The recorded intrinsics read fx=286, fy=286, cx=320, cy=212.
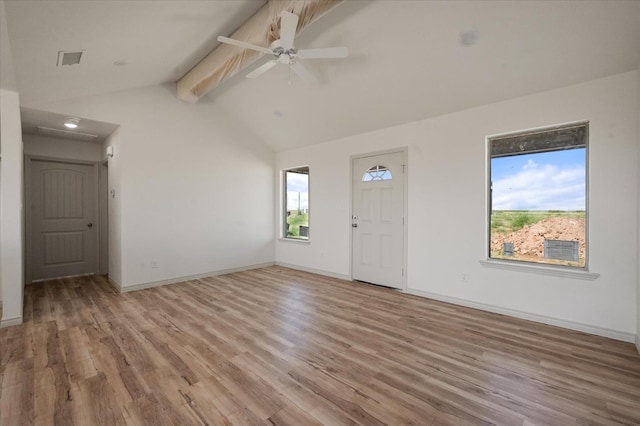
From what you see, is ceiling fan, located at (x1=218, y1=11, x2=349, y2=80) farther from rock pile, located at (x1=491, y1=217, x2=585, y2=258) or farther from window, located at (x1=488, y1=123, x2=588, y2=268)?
rock pile, located at (x1=491, y1=217, x2=585, y2=258)

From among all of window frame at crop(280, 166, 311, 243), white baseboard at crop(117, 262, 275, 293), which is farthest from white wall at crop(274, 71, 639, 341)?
white baseboard at crop(117, 262, 275, 293)

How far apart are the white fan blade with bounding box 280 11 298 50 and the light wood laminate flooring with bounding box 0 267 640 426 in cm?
288

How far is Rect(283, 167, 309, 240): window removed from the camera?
6027 mm

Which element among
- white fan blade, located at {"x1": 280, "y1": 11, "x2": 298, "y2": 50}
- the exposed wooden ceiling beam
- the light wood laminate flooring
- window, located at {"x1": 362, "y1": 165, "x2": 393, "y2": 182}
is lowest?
the light wood laminate flooring

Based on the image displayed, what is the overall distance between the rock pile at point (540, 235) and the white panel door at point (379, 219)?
1.36 meters

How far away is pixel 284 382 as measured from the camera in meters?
2.08

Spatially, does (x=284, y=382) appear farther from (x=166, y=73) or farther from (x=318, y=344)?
(x=166, y=73)

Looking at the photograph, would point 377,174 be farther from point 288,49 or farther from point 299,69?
point 288,49

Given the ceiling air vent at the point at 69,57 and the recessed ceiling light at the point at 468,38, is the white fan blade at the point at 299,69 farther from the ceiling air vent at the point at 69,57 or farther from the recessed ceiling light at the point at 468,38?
the ceiling air vent at the point at 69,57

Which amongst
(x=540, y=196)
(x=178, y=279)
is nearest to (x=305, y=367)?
(x=540, y=196)

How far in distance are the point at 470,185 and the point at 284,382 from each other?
316 centimetres

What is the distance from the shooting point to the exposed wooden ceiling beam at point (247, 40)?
106 inches

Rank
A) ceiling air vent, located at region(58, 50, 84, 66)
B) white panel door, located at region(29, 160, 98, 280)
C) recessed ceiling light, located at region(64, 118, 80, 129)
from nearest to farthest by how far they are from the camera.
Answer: ceiling air vent, located at region(58, 50, 84, 66), recessed ceiling light, located at region(64, 118, 80, 129), white panel door, located at region(29, 160, 98, 280)

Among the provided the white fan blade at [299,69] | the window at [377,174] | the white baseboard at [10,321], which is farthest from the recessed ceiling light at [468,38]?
the white baseboard at [10,321]
